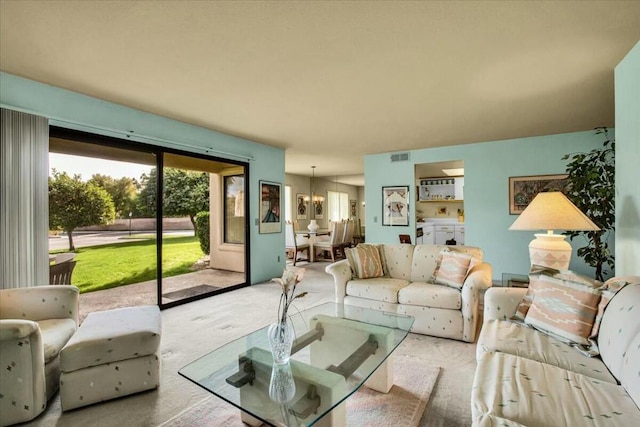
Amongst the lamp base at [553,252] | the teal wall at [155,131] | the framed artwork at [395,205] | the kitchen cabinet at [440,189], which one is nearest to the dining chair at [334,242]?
the framed artwork at [395,205]

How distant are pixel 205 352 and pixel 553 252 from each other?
3298 mm

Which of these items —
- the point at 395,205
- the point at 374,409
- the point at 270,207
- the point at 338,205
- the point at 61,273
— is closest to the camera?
the point at 374,409

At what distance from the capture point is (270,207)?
18.4 feet

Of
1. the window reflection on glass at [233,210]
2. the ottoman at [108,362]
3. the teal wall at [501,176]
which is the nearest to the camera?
the ottoman at [108,362]

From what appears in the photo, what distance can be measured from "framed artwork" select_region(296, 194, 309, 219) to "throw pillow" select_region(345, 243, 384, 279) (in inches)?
239

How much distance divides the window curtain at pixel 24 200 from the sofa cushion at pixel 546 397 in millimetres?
3497

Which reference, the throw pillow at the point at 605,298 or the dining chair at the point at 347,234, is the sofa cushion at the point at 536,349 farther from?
the dining chair at the point at 347,234

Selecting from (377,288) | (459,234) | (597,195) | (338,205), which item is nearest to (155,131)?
(377,288)

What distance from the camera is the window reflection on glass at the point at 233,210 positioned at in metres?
6.07

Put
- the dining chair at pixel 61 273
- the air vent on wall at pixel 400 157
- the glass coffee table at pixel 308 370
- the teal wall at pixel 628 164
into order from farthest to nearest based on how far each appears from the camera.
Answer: the air vent on wall at pixel 400 157
the dining chair at pixel 61 273
the teal wall at pixel 628 164
the glass coffee table at pixel 308 370

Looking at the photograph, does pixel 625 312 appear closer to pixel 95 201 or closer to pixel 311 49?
pixel 311 49

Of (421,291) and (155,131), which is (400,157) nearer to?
(421,291)

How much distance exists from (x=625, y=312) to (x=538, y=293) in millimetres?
518

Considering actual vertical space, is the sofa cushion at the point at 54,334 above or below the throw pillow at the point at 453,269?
below
